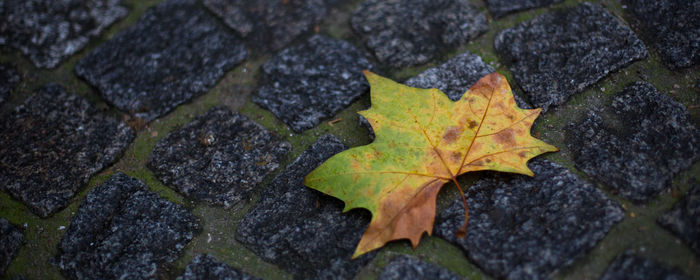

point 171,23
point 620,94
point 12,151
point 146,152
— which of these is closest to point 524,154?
point 620,94

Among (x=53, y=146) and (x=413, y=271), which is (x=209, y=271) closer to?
(x=413, y=271)

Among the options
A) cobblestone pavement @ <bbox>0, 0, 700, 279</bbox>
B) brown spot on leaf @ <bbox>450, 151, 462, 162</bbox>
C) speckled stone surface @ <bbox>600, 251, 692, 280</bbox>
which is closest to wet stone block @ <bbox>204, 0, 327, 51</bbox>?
cobblestone pavement @ <bbox>0, 0, 700, 279</bbox>

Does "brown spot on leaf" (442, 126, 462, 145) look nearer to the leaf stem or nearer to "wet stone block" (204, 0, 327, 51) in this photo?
the leaf stem

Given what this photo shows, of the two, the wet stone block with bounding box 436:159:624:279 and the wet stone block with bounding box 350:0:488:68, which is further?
the wet stone block with bounding box 350:0:488:68

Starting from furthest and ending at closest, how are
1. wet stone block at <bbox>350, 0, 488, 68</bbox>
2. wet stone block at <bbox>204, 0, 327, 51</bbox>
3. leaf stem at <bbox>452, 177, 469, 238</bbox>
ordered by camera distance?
wet stone block at <bbox>204, 0, 327, 51</bbox>, wet stone block at <bbox>350, 0, 488, 68</bbox>, leaf stem at <bbox>452, 177, 469, 238</bbox>

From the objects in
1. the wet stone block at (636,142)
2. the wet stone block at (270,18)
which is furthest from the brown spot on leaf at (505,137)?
the wet stone block at (270,18)

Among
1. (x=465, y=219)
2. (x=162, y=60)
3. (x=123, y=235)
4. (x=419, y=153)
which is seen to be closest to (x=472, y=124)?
(x=419, y=153)
